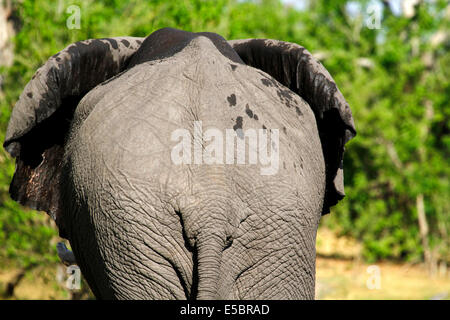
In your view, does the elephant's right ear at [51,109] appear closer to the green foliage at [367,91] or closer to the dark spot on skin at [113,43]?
the dark spot on skin at [113,43]

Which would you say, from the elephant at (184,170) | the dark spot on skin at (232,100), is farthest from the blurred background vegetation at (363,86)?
the dark spot on skin at (232,100)

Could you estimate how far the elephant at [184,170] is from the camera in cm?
213

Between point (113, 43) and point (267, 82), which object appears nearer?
point (267, 82)

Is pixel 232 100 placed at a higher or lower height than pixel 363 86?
lower

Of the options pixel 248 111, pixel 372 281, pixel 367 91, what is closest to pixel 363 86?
pixel 367 91

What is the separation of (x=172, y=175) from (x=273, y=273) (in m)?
0.54

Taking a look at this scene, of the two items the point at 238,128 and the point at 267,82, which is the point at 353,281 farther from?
the point at 238,128

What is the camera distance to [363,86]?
11.9 m

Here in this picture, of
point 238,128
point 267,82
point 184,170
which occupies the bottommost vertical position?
point 184,170

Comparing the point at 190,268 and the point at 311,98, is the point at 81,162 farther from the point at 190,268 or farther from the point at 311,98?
the point at 311,98

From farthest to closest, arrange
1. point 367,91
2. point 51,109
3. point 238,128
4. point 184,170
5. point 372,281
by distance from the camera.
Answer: point 367,91, point 372,281, point 51,109, point 238,128, point 184,170

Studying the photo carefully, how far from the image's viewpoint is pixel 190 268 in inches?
85.1

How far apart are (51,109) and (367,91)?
9917 millimetres
